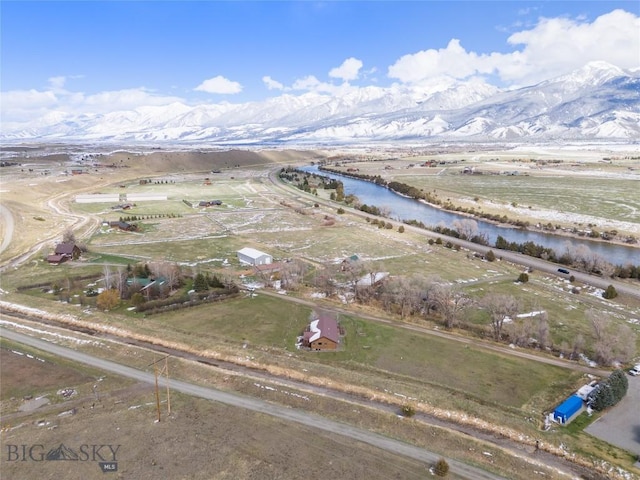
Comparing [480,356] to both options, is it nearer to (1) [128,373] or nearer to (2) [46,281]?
(1) [128,373]

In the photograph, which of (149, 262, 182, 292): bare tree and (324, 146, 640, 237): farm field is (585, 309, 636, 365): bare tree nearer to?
(149, 262, 182, 292): bare tree

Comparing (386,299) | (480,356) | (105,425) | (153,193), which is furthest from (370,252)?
(153,193)

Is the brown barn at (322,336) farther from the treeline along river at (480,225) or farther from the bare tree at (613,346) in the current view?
the treeline along river at (480,225)

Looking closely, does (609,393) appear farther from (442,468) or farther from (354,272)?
(354,272)

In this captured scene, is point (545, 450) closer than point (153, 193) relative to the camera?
Yes

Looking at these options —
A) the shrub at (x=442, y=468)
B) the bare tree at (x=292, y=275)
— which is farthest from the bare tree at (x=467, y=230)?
the shrub at (x=442, y=468)

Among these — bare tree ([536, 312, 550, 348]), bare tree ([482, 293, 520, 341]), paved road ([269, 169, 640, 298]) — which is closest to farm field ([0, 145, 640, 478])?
bare tree ([536, 312, 550, 348])
